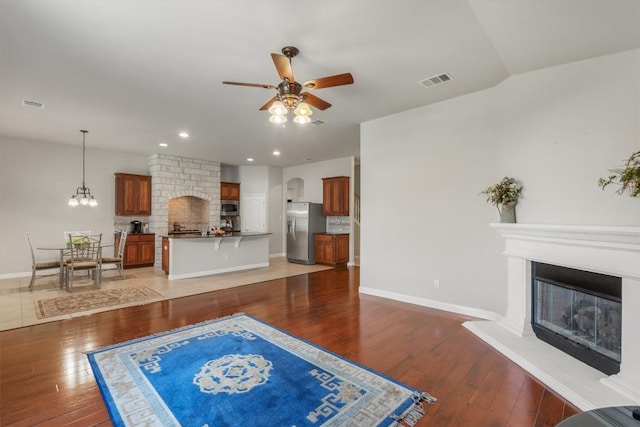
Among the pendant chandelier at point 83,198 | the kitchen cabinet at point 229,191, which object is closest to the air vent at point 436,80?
the pendant chandelier at point 83,198

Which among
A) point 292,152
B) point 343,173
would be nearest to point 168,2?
point 292,152

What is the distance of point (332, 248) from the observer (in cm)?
801

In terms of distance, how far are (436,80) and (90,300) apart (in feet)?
19.9

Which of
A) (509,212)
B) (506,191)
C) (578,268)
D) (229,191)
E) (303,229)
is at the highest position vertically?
(229,191)

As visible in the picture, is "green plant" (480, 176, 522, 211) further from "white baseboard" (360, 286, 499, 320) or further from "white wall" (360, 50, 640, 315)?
"white baseboard" (360, 286, 499, 320)

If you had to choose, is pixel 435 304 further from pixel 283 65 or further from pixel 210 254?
pixel 210 254

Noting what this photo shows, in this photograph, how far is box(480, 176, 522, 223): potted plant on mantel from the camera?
135 inches

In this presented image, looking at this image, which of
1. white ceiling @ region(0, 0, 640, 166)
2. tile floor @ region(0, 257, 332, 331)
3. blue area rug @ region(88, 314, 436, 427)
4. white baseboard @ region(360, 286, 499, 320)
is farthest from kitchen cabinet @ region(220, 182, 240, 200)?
blue area rug @ region(88, 314, 436, 427)

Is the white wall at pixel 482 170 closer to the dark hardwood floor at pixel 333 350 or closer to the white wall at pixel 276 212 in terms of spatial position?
the dark hardwood floor at pixel 333 350

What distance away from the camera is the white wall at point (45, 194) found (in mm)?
6319

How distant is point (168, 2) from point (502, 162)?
3.89 m

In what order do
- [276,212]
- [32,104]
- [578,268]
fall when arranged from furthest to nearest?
[276,212] < [32,104] < [578,268]

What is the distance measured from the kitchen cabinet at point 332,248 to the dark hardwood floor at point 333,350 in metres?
2.90

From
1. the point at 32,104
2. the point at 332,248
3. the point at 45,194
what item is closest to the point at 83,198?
the point at 45,194
